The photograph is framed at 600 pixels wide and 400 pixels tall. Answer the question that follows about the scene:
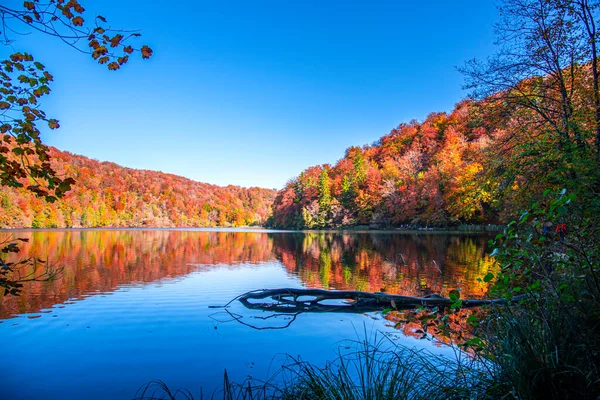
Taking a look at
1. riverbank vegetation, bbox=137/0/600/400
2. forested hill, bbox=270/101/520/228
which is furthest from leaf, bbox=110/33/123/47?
forested hill, bbox=270/101/520/228

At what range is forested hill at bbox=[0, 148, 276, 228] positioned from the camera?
69.8 meters

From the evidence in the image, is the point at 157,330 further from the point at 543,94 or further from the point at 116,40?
the point at 543,94

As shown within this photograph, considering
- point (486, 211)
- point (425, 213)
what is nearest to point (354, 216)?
point (425, 213)

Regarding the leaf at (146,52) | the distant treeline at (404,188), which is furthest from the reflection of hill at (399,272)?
the leaf at (146,52)

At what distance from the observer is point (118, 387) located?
15.6 feet

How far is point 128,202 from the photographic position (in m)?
Answer: 102

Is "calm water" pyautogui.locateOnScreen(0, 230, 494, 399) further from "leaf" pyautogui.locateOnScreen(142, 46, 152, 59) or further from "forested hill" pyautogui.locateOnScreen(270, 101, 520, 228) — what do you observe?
"forested hill" pyautogui.locateOnScreen(270, 101, 520, 228)

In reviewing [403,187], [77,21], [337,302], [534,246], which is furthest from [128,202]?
[534,246]

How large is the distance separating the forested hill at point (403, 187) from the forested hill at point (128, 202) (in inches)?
1535

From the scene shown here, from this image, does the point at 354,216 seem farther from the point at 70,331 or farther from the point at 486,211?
the point at 70,331

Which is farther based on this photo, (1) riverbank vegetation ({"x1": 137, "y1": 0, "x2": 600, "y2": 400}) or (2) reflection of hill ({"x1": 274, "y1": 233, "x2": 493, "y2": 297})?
(2) reflection of hill ({"x1": 274, "y1": 233, "x2": 493, "y2": 297})

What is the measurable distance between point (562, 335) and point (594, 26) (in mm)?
6856

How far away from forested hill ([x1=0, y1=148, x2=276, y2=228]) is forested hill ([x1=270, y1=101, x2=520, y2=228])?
39.0 m

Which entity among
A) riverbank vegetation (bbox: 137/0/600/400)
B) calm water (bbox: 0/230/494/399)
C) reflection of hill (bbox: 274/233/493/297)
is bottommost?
calm water (bbox: 0/230/494/399)
